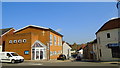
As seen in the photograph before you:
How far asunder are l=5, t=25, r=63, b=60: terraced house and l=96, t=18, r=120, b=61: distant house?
1112cm

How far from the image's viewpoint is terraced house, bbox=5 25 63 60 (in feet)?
101

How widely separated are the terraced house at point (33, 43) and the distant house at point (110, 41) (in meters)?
11.1

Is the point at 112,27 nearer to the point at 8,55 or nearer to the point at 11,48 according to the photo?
the point at 8,55

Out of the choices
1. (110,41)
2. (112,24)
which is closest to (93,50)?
(110,41)

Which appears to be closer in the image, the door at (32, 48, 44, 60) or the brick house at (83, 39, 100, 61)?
the door at (32, 48, 44, 60)

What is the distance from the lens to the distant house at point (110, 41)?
27266 mm

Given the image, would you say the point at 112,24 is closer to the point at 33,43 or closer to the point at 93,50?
the point at 93,50

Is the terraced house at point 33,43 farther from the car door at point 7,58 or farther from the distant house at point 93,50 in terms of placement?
the distant house at point 93,50

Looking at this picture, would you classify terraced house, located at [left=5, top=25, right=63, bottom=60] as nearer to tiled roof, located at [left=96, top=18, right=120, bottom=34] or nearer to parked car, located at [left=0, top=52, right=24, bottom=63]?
parked car, located at [left=0, top=52, right=24, bottom=63]

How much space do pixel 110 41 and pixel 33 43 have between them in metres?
15.3

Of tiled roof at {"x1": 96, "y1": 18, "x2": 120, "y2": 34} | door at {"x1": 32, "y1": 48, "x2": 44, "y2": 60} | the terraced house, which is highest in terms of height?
tiled roof at {"x1": 96, "y1": 18, "x2": 120, "y2": 34}

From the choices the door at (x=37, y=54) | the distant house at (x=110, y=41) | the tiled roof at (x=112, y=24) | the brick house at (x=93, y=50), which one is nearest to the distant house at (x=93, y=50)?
the brick house at (x=93, y=50)

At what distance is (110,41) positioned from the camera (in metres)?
28.4

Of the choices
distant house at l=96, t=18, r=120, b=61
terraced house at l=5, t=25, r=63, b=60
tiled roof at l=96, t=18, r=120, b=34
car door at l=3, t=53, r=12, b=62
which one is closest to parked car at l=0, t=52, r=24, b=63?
car door at l=3, t=53, r=12, b=62
